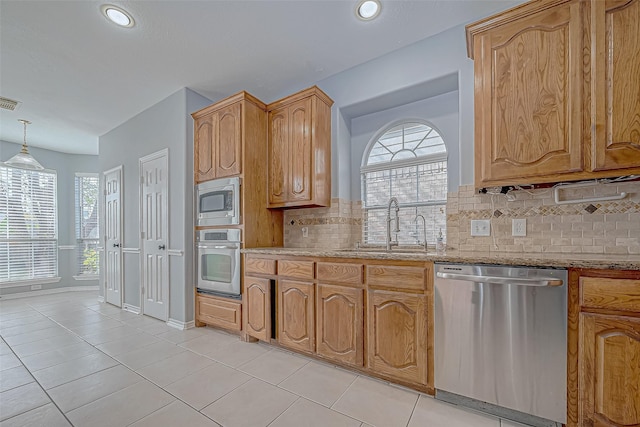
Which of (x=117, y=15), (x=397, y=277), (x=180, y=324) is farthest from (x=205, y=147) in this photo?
(x=397, y=277)

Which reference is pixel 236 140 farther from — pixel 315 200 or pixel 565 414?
pixel 565 414

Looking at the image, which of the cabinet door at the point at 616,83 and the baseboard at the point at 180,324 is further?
the baseboard at the point at 180,324

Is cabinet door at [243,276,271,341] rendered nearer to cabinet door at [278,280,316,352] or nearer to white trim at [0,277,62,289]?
cabinet door at [278,280,316,352]

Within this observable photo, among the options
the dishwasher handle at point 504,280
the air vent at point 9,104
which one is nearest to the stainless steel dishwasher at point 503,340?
the dishwasher handle at point 504,280

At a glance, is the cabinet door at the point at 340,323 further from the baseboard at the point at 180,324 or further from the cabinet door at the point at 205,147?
the cabinet door at the point at 205,147

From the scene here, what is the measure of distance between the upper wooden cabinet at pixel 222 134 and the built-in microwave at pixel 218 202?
10 cm

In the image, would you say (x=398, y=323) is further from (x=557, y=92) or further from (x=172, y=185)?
(x=172, y=185)

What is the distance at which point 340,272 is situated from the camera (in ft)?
6.89

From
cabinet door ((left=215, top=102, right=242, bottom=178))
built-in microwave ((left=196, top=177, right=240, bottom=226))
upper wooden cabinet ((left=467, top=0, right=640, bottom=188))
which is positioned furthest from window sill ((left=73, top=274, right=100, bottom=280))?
upper wooden cabinet ((left=467, top=0, right=640, bottom=188))

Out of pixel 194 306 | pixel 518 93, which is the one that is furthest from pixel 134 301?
pixel 518 93

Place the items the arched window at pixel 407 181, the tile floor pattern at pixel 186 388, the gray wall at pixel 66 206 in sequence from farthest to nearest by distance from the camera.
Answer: the gray wall at pixel 66 206
the arched window at pixel 407 181
the tile floor pattern at pixel 186 388

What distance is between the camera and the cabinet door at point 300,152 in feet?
9.07

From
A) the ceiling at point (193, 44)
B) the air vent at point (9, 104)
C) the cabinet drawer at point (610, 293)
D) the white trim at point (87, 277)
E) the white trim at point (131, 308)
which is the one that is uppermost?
the ceiling at point (193, 44)

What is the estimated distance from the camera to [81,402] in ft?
5.69
